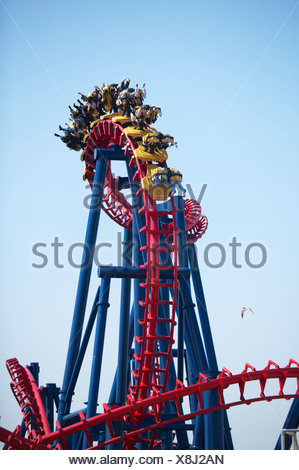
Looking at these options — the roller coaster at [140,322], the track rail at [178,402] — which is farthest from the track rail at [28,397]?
the track rail at [178,402]

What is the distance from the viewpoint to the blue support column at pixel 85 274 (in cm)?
1588

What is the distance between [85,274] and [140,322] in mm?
2249

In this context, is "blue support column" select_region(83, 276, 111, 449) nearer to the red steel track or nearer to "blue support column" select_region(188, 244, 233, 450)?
the red steel track

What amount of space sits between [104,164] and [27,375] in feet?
22.1

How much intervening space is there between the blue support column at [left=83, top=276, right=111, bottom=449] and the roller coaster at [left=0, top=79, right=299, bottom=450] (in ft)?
0.07

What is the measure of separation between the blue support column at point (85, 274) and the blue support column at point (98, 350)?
0.68 metres

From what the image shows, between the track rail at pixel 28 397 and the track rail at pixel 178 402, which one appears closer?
the track rail at pixel 178 402

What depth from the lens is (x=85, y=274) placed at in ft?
52.0

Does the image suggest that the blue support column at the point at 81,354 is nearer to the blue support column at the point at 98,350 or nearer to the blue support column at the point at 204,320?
the blue support column at the point at 98,350

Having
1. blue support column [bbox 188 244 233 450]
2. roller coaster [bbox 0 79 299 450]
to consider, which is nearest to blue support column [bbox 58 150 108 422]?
roller coaster [bbox 0 79 299 450]

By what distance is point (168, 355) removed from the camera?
47.3 ft

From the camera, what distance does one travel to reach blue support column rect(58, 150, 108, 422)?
52.1 feet

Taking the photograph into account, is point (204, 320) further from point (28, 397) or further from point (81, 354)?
point (28, 397)

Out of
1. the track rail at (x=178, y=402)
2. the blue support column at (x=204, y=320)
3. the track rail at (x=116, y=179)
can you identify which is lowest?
the track rail at (x=178, y=402)
